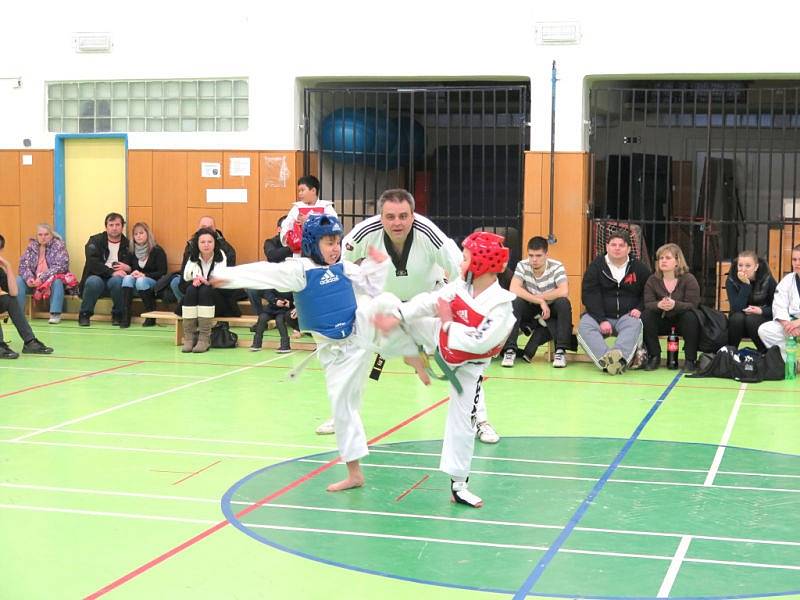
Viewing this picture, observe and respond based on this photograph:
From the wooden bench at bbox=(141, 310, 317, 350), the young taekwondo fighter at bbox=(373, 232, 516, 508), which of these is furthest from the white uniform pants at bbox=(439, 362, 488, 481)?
the wooden bench at bbox=(141, 310, 317, 350)

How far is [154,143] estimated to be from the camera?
15.5 metres

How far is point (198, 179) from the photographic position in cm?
1529

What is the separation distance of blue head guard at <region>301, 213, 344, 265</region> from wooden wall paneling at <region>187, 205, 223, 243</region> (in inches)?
338

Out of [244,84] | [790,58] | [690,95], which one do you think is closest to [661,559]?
[790,58]

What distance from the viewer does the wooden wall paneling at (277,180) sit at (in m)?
14.9

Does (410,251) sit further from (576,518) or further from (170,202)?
(170,202)

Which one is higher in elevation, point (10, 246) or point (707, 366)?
point (10, 246)

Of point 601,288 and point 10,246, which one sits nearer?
point 601,288

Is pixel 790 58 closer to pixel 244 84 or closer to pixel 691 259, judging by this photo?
pixel 691 259

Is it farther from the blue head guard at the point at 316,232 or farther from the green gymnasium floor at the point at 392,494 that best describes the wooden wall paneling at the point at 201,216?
the blue head guard at the point at 316,232

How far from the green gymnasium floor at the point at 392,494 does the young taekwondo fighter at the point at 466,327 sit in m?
0.37

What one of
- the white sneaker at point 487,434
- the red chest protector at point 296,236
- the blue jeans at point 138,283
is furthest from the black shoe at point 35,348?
the white sneaker at point 487,434

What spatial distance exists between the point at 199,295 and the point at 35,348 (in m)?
1.85

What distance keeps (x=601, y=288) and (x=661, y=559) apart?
6779 mm
